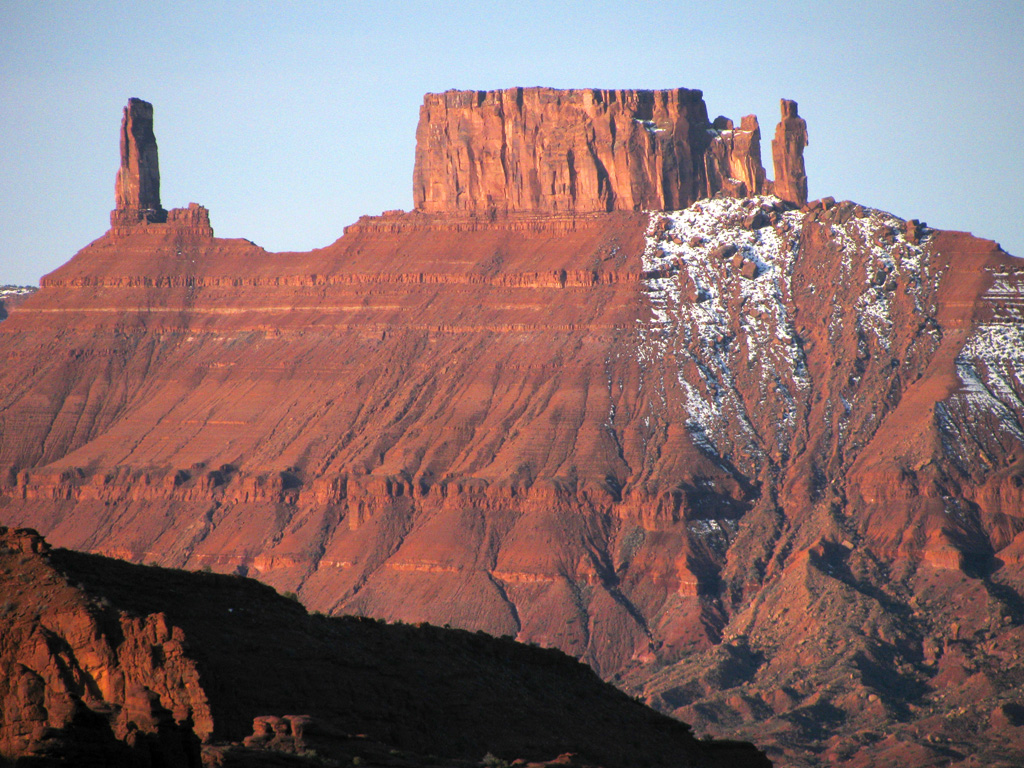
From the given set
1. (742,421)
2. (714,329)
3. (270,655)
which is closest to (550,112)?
(714,329)

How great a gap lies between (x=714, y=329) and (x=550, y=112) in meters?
39.8

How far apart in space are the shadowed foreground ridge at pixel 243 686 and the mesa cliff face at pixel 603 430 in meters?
59.1

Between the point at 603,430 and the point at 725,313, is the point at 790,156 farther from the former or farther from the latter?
the point at 603,430

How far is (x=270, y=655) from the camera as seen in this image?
4000cm

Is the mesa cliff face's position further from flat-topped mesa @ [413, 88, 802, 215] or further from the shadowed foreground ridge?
the shadowed foreground ridge

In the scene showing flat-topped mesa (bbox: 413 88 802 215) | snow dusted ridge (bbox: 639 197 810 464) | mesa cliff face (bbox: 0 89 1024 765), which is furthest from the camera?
flat-topped mesa (bbox: 413 88 802 215)

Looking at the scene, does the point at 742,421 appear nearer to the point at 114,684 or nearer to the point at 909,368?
the point at 909,368

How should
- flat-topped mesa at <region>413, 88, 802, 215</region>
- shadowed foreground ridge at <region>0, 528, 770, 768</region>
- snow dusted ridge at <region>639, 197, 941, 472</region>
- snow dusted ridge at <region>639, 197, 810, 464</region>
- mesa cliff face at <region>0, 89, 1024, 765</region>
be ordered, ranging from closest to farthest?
1. shadowed foreground ridge at <region>0, 528, 770, 768</region>
2. mesa cliff face at <region>0, 89, 1024, 765</region>
3. snow dusted ridge at <region>639, 197, 941, 472</region>
4. snow dusted ridge at <region>639, 197, 810, 464</region>
5. flat-topped mesa at <region>413, 88, 802, 215</region>

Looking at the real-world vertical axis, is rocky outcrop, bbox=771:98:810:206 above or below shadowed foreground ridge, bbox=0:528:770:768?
above

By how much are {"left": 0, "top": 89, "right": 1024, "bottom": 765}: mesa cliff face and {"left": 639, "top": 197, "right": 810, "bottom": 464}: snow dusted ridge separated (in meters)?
0.32

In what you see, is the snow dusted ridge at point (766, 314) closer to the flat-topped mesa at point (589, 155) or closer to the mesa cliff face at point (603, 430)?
the mesa cliff face at point (603, 430)

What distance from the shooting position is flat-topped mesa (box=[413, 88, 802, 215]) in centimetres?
17900

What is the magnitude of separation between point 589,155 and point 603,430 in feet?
144

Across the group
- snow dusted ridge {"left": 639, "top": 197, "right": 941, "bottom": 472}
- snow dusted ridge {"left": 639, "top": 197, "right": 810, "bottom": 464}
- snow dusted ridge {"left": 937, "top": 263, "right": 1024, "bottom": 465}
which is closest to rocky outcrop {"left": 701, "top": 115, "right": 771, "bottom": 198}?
snow dusted ridge {"left": 639, "top": 197, "right": 810, "bottom": 464}
